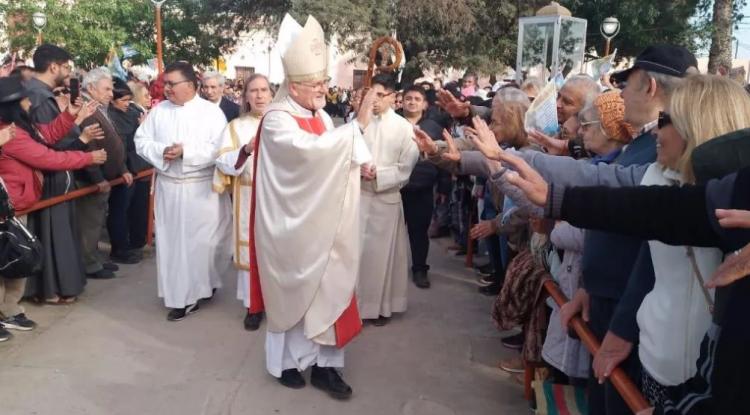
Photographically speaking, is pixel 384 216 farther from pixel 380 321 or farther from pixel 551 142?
pixel 551 142

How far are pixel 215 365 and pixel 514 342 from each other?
7.01ft

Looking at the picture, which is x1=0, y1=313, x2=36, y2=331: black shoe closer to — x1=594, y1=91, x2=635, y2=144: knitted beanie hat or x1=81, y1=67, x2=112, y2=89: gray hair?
x1=81, y1=67, x2=112, y2=89: gray hair

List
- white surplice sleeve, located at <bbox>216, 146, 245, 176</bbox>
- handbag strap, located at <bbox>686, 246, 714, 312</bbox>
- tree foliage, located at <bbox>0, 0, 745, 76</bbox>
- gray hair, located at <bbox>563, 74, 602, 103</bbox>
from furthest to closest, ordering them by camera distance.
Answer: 1. tree foliage, located at <bbox>0, 0, 745, 76</bbox>
2. white surplice sleeve, located at <bbox>216, 146, 245, 176</bbox>
3. gray hair, located at <bbox>563, 74, 602, 103</bbox>
4. handbag strap, located at <bbox>686, 246, 714, 312</bbox>

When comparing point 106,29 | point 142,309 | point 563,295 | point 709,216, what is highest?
point 106,29

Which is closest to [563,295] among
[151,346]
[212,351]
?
[212,351]

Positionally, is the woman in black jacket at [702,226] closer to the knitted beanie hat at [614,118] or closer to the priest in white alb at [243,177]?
the knitted beanie hat at [614,118]

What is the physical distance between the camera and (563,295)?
124 inches

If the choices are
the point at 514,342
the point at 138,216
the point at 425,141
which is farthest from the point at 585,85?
the point at 138,216

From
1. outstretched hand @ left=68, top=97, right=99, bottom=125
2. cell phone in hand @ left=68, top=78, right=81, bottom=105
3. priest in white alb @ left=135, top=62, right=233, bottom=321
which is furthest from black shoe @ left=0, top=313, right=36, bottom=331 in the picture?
cell phone in hand @ left=68, top=78, right=81, bottom=105

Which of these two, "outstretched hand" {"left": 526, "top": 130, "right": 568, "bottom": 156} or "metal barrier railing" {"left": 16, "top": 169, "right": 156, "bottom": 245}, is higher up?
"outstretched hand" {"left": 526, "top": 130, "right": 568, "bottom": 156}

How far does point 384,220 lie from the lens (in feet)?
17.4

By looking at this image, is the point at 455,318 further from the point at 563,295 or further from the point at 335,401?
the point at 563,295

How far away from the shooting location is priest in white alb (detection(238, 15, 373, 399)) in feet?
12.4

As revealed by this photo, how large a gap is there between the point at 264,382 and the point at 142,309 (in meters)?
1.85
